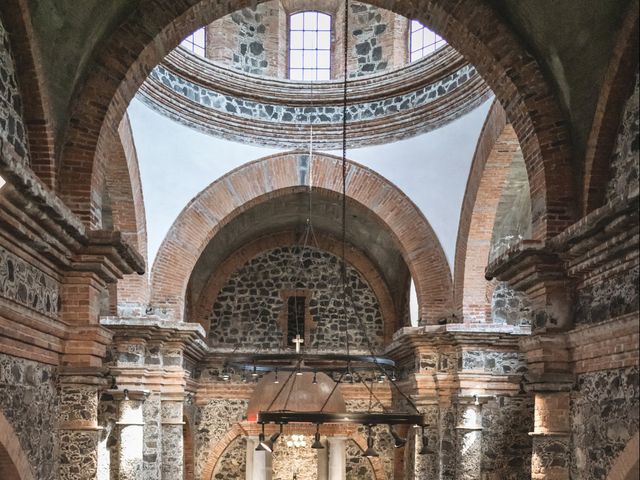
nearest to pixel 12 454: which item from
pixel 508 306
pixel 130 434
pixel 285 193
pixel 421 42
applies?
pixel 130 434

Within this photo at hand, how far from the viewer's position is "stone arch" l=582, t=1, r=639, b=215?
6.81 m

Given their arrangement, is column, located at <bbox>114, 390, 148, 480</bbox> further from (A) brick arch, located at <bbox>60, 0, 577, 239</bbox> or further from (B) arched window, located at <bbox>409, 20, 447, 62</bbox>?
(B) arched window, located at <bbox>409, 20, 447, 62</bbox>

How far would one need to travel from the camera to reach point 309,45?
16891 millimetres

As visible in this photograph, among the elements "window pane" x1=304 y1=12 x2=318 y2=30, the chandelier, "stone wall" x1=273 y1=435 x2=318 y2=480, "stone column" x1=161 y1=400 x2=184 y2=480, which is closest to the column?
"stone column" x1=161 y1=400 x2=184 y2=480

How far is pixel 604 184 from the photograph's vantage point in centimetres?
751

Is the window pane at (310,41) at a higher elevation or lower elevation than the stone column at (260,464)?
higher

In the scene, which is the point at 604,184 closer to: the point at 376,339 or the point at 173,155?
the point at 173,155

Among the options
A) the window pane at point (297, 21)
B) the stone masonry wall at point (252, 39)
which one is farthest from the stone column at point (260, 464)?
the window pane at point (297, 21)

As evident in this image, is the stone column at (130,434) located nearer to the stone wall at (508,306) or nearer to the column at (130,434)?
the column at (130,434)

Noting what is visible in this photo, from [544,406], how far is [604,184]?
193cm

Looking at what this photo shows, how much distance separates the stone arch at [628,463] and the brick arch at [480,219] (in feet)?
21.3

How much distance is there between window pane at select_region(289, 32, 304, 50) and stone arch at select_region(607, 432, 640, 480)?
1193cm

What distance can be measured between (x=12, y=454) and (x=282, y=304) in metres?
13.7

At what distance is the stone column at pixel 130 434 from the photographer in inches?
509
